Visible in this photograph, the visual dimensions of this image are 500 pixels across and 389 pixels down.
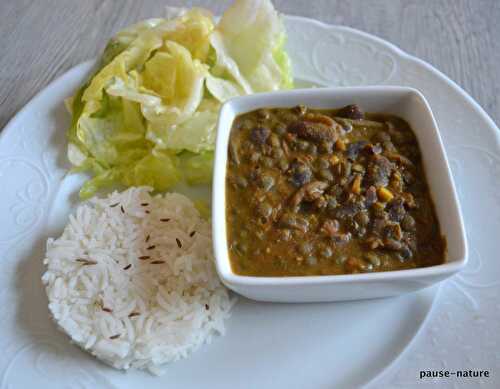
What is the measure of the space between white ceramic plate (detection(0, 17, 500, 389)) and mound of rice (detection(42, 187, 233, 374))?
0.12 meters

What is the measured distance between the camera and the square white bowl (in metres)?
2.25

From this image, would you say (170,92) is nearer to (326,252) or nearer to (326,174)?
(326,174)

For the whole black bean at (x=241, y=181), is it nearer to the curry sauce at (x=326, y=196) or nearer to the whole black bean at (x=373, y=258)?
the curry sauce at (x=326, y=196)

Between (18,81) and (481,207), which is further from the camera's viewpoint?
(18,81)

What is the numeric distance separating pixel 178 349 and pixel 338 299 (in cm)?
87

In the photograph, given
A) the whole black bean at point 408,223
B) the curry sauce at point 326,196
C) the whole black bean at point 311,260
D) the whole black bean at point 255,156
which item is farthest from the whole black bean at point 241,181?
the whole black bean at point 408,223

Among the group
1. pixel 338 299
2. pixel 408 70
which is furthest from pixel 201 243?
pixel 408 70

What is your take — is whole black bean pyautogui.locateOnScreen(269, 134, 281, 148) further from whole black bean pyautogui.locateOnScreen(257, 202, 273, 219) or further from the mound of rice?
the mound of rice

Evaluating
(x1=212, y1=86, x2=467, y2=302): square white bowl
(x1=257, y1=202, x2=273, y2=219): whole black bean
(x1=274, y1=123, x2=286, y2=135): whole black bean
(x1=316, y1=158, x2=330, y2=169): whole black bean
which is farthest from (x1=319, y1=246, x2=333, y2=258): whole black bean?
(x1=274, y1=123, x2=286, y2=135): whole black bean

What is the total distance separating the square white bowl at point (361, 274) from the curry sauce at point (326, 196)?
49 millimetres

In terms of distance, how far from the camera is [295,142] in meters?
2.77

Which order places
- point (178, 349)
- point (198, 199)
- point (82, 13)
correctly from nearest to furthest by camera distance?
point (178, 349) < point (198, 199) < point (82, 13)

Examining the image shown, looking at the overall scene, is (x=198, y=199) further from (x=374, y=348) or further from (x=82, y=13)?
(x=82, y=13)

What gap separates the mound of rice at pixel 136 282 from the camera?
2488mm
